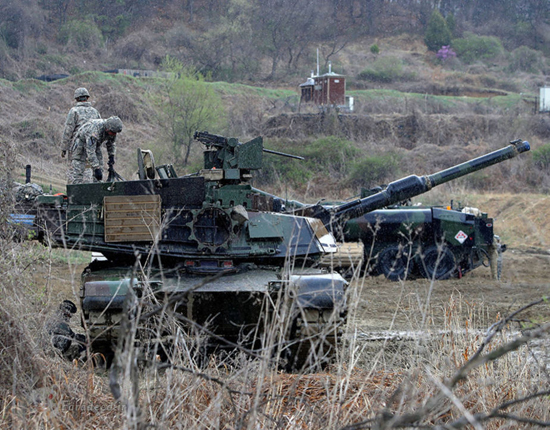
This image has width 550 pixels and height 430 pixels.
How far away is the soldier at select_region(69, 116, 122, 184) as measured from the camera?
25.8ft

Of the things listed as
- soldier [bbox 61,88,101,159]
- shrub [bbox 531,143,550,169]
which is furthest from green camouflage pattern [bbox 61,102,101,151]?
shrub [bbox 531,143,550,169]

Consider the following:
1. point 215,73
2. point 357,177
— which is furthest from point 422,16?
point 357,177

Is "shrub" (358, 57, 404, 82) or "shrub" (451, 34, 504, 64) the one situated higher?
"shrub" (451, 34, 504, 64)

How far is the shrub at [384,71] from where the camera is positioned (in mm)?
46656

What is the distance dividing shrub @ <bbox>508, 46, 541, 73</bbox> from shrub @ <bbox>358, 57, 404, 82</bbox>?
31.2 ft

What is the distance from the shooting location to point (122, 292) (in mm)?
6219

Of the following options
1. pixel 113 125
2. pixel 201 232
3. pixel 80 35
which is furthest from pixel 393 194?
pixel 80 35

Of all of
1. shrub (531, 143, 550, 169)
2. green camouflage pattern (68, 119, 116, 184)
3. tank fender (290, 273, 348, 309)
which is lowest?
tank fender (290, 273, 348, 309)

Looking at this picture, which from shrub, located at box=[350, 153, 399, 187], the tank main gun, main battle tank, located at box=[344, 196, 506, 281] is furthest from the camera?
shrub, located at box=[350, 153, 399, 187]

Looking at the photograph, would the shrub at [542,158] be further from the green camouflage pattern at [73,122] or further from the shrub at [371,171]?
the green camouflage pattern at [73,122]

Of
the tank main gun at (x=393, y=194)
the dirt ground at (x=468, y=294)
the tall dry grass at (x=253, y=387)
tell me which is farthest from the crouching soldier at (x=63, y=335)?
the dirt ground at (x=468, y=294)

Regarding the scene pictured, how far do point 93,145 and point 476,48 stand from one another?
1987 inches

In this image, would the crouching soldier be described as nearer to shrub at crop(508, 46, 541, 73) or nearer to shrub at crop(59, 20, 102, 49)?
shrub at crop(59, 20, 102, 49)

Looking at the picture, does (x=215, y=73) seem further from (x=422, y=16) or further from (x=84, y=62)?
(x=422, y=16)
